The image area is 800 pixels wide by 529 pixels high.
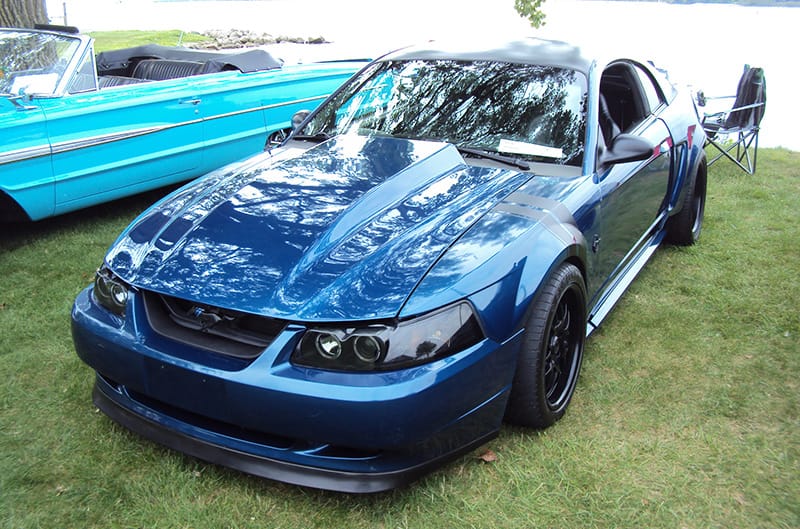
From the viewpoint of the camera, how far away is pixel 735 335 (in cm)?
370

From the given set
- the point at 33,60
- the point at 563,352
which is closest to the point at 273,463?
the point at 563,352

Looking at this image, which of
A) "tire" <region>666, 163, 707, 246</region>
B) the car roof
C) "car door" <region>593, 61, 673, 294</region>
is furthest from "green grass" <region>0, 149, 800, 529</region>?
A: the car roof

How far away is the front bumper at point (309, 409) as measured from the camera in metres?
2.15

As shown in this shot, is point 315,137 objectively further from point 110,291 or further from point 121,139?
point 121,139

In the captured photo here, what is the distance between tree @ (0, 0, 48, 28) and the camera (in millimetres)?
6848

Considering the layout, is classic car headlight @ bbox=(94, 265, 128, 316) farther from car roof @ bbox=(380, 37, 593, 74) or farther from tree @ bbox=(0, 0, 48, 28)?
tree @ bbox=(0, 0, 48, 28)

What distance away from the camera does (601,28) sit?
1875cm

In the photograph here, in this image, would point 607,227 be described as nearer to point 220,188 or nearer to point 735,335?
point 735,335

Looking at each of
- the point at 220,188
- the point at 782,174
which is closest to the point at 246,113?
the point at 220,188

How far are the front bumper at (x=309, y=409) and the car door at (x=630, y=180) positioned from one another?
1108mm

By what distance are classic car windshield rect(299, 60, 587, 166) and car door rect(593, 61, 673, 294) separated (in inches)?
12.3

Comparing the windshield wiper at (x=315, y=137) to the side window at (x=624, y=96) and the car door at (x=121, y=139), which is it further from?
the car door at (x=121, y=139)

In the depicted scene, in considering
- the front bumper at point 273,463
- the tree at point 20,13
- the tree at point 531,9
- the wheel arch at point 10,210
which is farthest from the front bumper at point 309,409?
the tree at point 531,9

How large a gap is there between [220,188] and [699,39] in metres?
18.9
